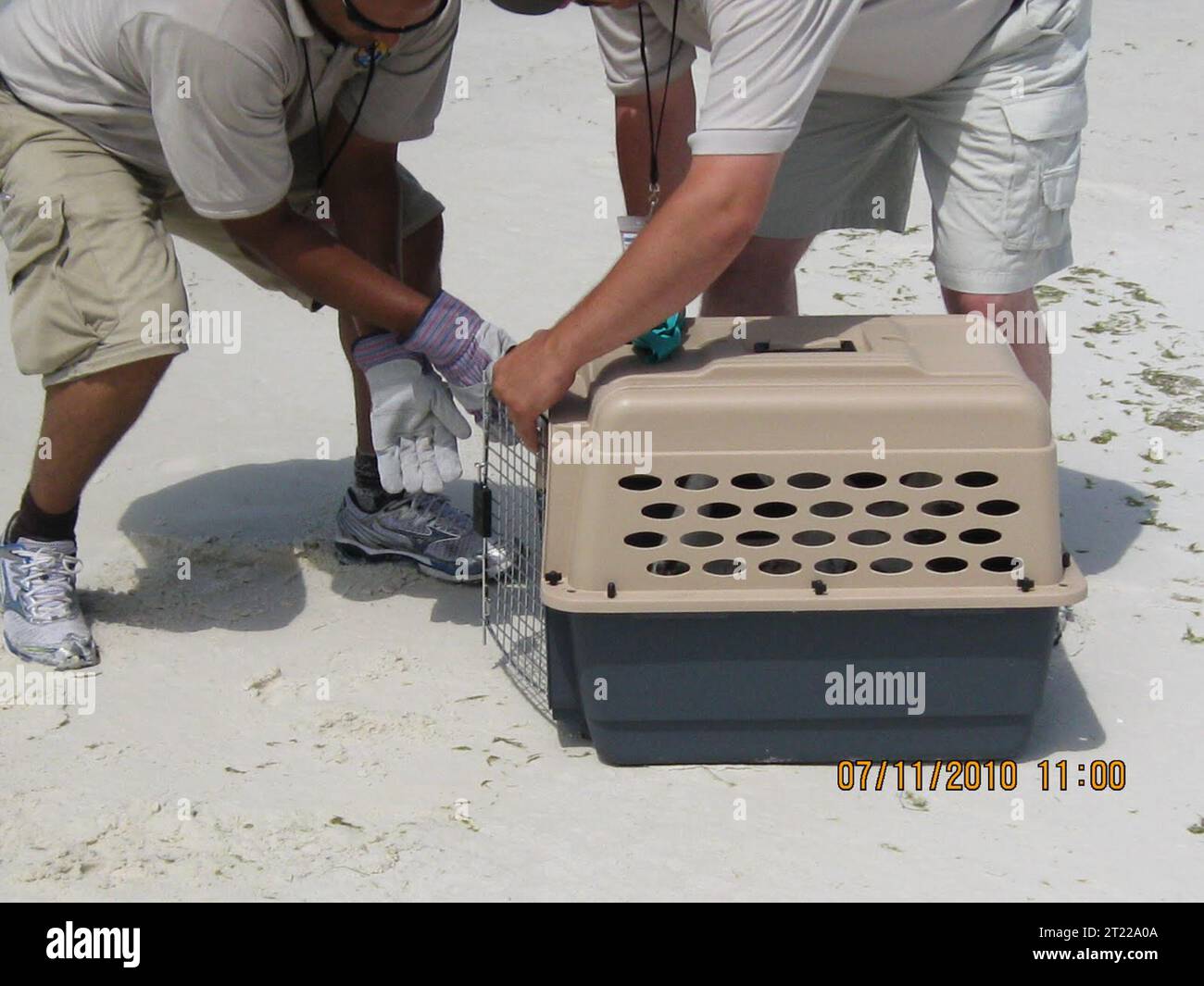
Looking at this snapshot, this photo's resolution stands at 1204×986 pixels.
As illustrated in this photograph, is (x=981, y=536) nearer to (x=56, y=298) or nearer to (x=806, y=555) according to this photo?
(x=806, y=555)

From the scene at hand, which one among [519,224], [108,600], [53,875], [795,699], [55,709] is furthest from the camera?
[519,224]

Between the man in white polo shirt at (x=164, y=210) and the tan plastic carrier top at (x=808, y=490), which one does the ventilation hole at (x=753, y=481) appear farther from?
the man in white polo shirt at (x=164, y=210)

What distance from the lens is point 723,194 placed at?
6.84ft

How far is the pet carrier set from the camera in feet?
6.75

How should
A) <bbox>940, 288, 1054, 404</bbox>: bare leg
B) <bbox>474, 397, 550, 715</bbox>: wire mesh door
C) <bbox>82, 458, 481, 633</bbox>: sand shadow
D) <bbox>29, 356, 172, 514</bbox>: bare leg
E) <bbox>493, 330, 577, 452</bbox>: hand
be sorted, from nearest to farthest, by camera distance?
<bbox>493, 330, 577, 452</bbox>: hand
<bbox>474, 397, 550, 715</bbox>: wire mesh door
<bbox>29, 356, 172, 514</bbox>: bare leg
<bbox>940, 288, 1054, 404</bbox>: bare leg
<bbox>82, 458, 481, 633</bbox>: sand shadow

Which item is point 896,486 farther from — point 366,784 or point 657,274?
point 366,784

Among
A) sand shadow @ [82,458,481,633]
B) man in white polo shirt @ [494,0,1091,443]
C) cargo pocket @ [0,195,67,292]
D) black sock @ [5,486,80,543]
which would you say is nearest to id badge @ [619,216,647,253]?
man in white polo shirt @ [494,0,1091,443]

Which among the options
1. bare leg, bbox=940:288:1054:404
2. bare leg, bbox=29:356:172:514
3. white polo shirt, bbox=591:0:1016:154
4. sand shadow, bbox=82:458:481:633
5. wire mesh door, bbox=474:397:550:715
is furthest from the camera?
sand shadow, bbox=82:458:481:633

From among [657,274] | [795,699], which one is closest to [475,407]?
[657,274]

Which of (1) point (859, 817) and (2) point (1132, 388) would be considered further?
(2) point (1132, 388)

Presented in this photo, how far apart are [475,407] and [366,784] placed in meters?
0.63

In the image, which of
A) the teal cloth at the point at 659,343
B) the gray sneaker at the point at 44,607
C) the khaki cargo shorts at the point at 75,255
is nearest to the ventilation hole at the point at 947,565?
the teal cloth at the point at 659,343

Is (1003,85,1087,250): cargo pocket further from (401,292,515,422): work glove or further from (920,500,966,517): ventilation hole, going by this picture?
(401,292,515,422): work glove

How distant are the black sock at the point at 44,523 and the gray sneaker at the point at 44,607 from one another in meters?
0.01
